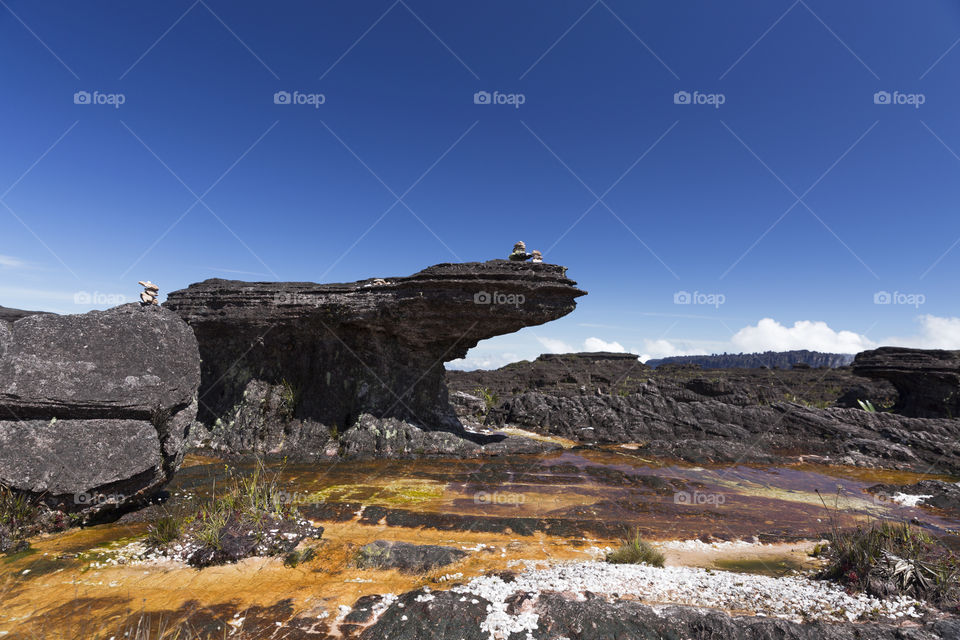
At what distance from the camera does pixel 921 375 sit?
23.9 meters

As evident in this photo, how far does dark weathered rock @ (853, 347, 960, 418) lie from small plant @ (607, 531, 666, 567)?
91.6 feet

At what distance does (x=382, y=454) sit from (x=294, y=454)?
9.72ft

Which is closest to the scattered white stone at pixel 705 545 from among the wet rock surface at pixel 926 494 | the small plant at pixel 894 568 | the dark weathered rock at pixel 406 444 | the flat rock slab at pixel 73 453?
the small plant at pixel 894 568

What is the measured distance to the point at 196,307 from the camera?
1424cm

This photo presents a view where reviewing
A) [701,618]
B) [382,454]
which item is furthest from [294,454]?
[701,618]

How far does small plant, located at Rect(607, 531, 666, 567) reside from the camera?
5.85m

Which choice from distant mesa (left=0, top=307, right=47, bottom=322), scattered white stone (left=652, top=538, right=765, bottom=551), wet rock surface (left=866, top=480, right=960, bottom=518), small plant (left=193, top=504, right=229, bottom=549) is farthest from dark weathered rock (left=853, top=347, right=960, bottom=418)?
distant mesa (left=0, top=307, right=47, bottom=322)

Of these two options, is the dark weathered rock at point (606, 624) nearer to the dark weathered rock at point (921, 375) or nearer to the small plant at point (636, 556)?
the small plant at point (636, 556)

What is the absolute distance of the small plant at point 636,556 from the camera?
5.85m

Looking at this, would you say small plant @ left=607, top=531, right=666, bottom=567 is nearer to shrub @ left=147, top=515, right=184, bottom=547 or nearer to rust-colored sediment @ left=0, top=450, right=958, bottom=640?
rust-colored sediment @ left=0, top=450, right=958, bottom=640

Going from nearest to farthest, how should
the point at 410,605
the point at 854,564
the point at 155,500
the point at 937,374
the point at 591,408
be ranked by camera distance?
the point at 410,605, the point at 854,564, the point at 155,500, the point at 591,408, the point at 937,374

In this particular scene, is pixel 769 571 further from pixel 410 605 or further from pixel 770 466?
pixel 770 466

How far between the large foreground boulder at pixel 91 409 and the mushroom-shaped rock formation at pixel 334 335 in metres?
6.38

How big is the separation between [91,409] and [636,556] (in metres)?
9.37
